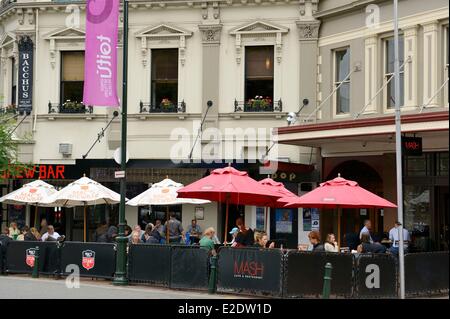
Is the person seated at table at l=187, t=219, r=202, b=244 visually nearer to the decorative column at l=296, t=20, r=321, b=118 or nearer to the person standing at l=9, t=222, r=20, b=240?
the decorative column at l=296, t=20, r=321, b=118

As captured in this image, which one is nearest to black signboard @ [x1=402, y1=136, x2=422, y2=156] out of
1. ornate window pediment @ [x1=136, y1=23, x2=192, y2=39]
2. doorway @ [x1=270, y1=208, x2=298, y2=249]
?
doorway @ [x1=270, y1=208, x2=298, y2=249]

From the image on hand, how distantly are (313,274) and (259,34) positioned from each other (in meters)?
11.5

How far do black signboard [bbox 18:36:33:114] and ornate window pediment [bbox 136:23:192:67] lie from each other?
12.9 feet

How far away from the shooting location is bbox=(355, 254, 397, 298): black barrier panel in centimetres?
1684

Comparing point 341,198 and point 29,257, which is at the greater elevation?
point 341,198

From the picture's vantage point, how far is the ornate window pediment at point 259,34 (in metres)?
26.2

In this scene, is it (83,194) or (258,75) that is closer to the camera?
(83,194)

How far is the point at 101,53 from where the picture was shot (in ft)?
Answer: 71.8

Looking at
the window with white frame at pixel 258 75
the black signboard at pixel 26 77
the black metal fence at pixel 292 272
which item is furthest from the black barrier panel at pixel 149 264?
the black signboard at pixel 26 77

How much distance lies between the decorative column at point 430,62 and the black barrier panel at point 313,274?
7.28m

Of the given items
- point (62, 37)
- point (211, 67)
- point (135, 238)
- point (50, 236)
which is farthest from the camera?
point (62, 37)

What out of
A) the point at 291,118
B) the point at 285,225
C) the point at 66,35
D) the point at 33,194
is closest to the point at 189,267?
the point at 33,194

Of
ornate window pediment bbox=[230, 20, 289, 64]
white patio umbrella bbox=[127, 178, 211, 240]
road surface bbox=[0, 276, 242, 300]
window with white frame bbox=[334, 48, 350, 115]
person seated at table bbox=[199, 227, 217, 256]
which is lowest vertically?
road surface bbox=[0, 276, 242, 300]

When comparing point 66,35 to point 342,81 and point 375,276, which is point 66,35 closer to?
point 342,81
